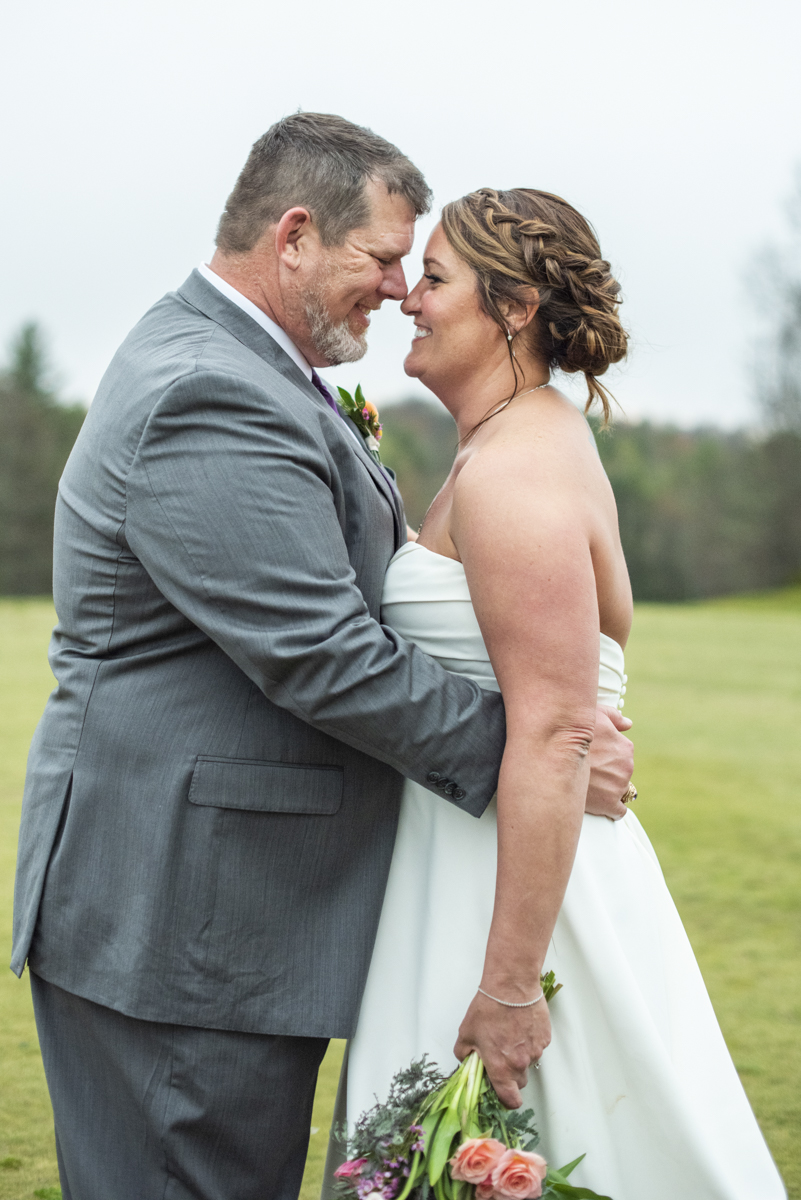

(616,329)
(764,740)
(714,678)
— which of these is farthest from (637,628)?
(616,329)

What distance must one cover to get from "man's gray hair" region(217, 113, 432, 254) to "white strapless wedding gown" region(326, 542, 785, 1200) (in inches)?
28.2

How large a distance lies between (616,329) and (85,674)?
4.17 feet

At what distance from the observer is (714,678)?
52.9 feet

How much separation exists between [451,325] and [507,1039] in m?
1.40

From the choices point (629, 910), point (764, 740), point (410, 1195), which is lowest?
point (764, 740)

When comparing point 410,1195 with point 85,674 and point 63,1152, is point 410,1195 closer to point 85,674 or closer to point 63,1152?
point 63,1152

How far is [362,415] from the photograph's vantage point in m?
2.79

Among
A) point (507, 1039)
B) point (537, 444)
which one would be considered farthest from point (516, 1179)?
point (537, 444)

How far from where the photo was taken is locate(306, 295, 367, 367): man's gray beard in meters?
2.37

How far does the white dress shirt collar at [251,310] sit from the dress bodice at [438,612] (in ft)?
1.52

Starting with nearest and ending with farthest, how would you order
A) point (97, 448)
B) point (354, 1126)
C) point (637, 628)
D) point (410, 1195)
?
point (410, 1195) < point (97, 448) < point (354, 1126) < point (637, 628)

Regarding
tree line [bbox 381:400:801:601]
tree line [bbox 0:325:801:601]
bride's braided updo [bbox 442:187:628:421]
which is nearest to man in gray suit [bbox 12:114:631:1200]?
bride's braided updo [bbox 442:187:628:421]

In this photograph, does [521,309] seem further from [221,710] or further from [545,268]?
[221,710]

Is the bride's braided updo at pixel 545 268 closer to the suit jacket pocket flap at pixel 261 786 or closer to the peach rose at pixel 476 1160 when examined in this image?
the suit jacket pocket flap at pixel 261 786
